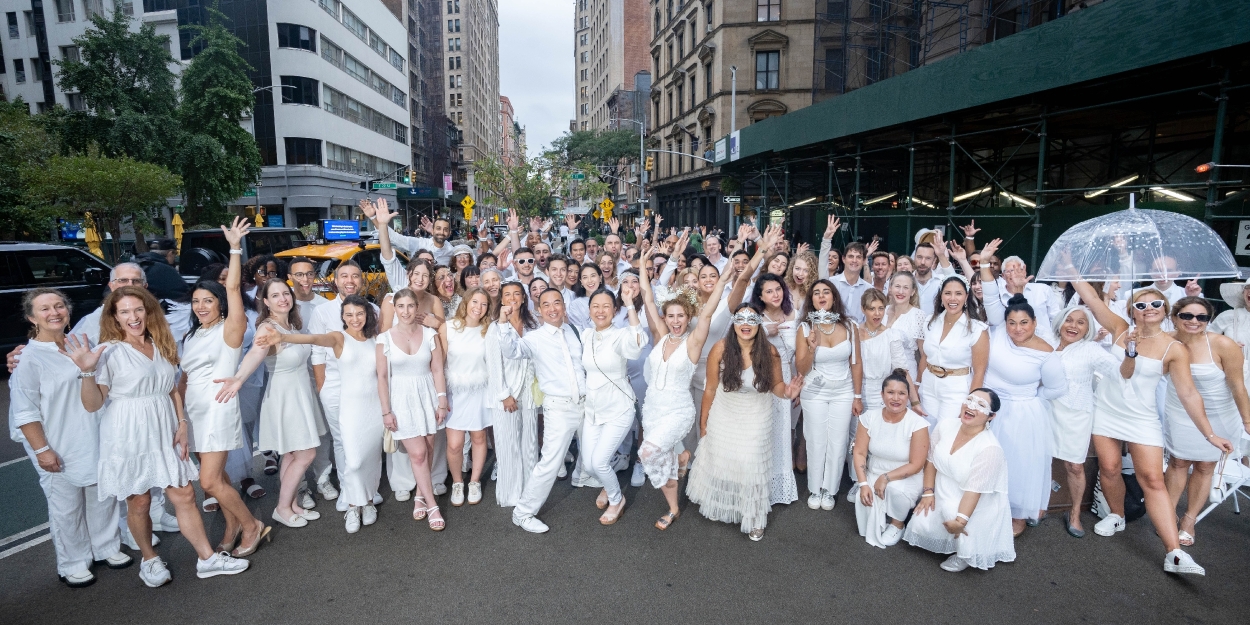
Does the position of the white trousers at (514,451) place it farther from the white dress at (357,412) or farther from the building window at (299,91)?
the building window at (299,91)

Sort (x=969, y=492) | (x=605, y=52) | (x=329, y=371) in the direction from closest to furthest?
1. (x=969, y=492)
2. (x=329, y=371)
3. (x=605, y=52)

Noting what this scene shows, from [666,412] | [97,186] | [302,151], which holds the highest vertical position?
[302,151]

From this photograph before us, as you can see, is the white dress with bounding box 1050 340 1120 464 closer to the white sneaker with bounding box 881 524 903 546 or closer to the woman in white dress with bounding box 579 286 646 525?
the white sneaker with bounding box 881 524 903 546

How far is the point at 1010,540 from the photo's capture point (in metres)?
4.02

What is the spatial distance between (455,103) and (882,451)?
102947 mm

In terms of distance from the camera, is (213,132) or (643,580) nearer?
(643,580)

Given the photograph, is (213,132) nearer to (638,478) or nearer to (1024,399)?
(638,478)

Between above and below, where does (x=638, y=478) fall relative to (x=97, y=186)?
below

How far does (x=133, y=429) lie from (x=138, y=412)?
4.0 inches

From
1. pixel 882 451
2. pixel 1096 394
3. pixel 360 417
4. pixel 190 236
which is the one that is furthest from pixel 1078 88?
pixel 190 236

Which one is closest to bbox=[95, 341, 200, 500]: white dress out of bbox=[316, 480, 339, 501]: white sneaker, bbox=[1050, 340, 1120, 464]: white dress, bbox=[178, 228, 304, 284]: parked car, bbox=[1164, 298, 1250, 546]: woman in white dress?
bbox=[316, 480, 339, 501]: white sneaker

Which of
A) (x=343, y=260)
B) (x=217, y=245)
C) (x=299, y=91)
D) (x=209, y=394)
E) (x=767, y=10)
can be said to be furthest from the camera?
(x=299, y=91)

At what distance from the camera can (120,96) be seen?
78.4ft

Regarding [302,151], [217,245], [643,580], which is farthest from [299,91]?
[643,580]
